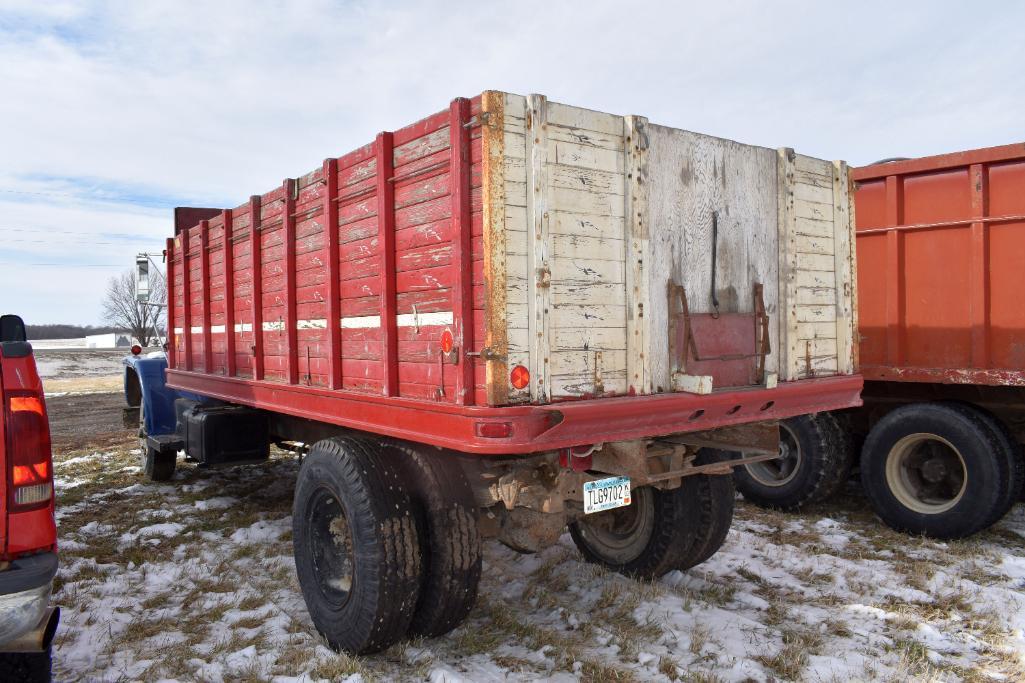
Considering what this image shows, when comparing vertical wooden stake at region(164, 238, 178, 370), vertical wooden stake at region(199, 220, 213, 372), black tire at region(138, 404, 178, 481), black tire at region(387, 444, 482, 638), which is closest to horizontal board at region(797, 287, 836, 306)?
black tire at region(387, 444, 482, 638)

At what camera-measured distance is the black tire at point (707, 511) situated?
4492 millimetres

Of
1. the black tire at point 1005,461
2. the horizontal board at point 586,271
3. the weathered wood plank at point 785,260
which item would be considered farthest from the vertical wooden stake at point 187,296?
the black tire at point 1005,461

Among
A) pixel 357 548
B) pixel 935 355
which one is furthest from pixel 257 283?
pixel 935 355

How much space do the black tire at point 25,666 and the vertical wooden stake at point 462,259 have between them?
6.29 feet

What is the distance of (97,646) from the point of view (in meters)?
3.66

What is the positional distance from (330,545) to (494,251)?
1.95 m

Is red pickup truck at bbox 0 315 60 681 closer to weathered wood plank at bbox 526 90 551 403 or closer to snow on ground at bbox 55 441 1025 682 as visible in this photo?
snow on ground at bbox 55 441 1025 682

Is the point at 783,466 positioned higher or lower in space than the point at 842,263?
lower

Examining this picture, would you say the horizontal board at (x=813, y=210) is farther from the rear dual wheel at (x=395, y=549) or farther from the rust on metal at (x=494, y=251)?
the rear dual wheel at (x=395, y=549)

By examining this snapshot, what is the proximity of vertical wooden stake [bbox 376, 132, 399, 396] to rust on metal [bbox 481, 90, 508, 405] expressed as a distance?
816mm

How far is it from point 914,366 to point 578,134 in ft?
13.6

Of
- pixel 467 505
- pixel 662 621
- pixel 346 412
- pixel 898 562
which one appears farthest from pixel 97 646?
pixel 898 562

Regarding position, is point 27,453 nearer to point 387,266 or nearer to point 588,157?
point 387,266

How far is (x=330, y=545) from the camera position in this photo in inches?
151
